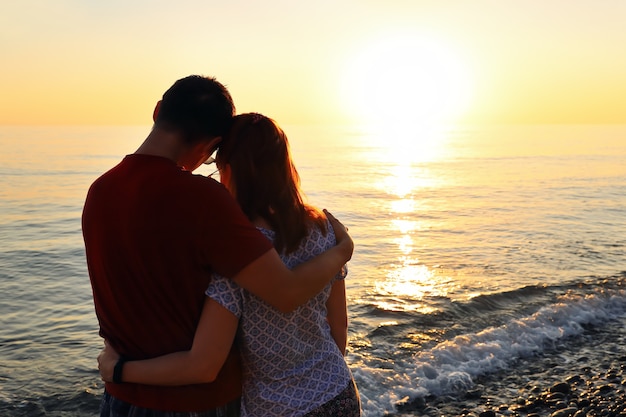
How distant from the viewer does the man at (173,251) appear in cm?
212

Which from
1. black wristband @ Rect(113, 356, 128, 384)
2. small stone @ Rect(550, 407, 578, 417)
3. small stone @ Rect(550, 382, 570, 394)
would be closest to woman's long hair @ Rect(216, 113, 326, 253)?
black wristband @ Rect(113, 356, 128, 384)

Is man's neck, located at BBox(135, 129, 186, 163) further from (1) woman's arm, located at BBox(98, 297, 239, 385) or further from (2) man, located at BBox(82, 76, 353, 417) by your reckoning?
(1) woman's arm, located at BBox(98, 297, 239, 385)

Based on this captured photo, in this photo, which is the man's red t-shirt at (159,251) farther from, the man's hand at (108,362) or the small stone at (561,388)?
the small stone at (561,388)

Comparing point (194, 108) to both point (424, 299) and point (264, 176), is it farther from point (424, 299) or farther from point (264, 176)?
point (424, 299)

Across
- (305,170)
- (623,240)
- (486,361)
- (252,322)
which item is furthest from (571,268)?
(305,170)

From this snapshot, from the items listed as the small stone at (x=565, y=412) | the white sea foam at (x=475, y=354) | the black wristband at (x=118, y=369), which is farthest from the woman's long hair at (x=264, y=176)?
the small stone at (x=565, y=412)

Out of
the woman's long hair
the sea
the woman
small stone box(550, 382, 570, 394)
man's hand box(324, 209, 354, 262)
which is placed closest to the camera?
the woman

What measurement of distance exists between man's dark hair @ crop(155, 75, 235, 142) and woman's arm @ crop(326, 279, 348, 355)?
0.87 metres

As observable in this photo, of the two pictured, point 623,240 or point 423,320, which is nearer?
point 423,320

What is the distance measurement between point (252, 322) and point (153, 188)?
2.22ft

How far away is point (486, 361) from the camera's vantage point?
827 centimetres

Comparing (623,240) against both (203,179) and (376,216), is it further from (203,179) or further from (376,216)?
(203,179)

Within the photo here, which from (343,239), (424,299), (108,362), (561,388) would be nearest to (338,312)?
(343,239)

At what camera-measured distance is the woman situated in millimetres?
2221
